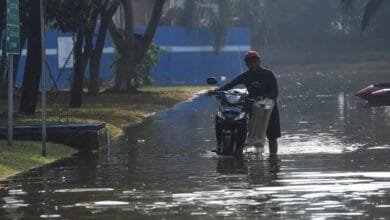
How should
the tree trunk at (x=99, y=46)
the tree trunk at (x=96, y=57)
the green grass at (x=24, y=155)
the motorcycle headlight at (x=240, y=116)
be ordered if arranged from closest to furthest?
the green grass at (x=24, y=155), the motorcycle headlight at (x=240, y=116), the tree trunk at (x=99, y=46), the tree trunk at (x=96, y=57)

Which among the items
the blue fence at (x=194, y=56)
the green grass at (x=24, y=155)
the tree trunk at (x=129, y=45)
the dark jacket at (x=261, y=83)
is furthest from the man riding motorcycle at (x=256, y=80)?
the blue fence at (x=194, y=56)

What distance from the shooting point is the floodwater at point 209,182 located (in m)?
10.8

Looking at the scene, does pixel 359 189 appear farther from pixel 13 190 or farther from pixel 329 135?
pixel 329 135

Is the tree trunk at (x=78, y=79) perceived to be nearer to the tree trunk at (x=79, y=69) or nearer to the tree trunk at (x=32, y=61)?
Answer: the tree trunk at (x=79, y=69)

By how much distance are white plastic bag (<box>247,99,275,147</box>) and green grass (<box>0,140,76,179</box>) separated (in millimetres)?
3291

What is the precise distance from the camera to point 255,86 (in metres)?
16.6

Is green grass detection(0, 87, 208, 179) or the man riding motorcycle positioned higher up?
the man riding motorcycle

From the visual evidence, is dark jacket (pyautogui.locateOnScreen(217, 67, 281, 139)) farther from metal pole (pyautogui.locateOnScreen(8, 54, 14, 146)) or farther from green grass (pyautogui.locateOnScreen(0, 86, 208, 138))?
green grass (pyautogui.locateOnScreen(0, 86, 208, 138))

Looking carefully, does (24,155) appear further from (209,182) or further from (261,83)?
(209,182)

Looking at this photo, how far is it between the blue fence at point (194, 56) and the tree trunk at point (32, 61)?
41.0 m

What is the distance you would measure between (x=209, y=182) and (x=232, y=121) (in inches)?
125

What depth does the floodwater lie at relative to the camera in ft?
35.3

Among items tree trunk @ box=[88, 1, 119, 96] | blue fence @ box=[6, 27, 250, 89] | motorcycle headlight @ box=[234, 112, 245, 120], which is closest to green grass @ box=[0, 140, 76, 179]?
motorcycle headlight @ box=[234, 112, 245, 120]

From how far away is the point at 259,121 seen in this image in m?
16.8
